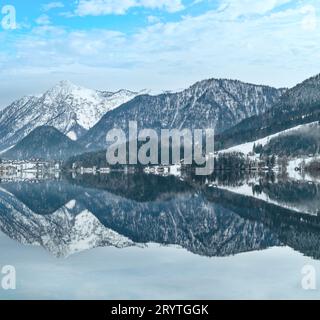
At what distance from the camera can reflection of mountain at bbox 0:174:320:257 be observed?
43.2 meters

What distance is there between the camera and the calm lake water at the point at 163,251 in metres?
27.6

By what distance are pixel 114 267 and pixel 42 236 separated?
1673 centimetres

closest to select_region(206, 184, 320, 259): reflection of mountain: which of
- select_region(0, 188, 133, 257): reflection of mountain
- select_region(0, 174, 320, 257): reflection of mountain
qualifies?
select_region(0, 174, 320, 257): reflection of mountain

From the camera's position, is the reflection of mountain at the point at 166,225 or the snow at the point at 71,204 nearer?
the reflection of mountain at the point at 166,225

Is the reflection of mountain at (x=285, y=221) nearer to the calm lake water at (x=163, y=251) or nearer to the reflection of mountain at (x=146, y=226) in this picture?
the calm lake water at (x=163, y=251)

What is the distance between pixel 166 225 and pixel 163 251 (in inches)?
635

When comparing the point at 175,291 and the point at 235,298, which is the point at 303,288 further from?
the point at 175,291

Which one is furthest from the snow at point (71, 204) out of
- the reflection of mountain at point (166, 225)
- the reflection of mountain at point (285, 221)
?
the reflection of mountain at point (285, 221)

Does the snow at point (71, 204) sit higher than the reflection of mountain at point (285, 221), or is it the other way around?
the reflection of mountain at point (285, 221)

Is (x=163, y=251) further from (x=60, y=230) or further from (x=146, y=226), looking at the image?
(x=60, y=230)

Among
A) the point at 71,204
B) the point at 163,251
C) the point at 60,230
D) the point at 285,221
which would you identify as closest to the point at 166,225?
the point at 60,230

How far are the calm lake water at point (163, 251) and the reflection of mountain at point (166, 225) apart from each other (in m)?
0.10

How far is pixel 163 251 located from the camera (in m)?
39.8

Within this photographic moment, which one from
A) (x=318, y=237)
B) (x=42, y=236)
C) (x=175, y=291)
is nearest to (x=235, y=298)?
(x=175, y=291)
